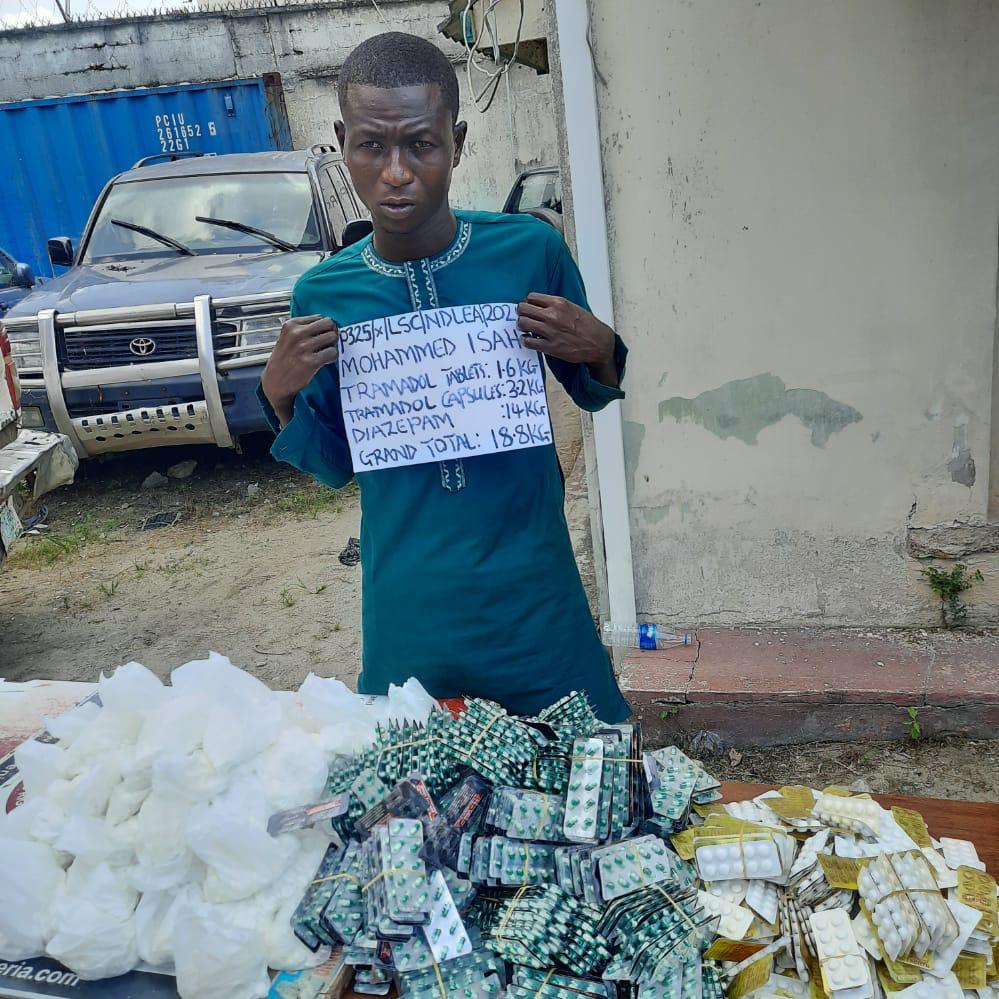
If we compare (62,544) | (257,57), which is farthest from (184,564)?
(257,57)

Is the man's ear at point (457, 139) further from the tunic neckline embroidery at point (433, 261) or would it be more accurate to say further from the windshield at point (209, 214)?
the windshield at point (209, 214)

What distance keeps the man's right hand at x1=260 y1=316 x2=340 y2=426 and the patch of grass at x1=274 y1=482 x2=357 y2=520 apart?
16.0 ft

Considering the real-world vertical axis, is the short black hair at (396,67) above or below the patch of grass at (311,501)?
above

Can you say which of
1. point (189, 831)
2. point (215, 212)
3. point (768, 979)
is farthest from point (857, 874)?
point (215, 212)

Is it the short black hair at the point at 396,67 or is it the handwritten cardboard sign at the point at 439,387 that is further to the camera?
the handwritten cardboard sign at the point at 439,387

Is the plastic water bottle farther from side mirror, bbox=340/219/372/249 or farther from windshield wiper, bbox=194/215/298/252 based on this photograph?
windshield wiper, bbox=194/215/298/252

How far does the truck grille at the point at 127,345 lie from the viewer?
Answer: 247 inches

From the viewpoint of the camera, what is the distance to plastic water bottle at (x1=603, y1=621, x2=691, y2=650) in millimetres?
3635

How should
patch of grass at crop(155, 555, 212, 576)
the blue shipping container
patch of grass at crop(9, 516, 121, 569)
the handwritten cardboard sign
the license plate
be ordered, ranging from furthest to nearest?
the blue shipping container < patch of grass at crop(9, 516, 121, 569) < patch of grass at crop(155, 555, 212, 576) < the license plate < the handwritten cardboard sign

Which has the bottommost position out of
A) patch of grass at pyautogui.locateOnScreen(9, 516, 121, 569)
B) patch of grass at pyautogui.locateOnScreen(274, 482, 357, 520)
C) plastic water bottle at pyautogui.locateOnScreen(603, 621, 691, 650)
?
patch of grass at pyautogui.locateOnScreen(274, 482, 357, 520)

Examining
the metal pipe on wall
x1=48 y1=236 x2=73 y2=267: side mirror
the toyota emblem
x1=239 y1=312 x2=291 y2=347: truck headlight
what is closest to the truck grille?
the toyota emblem

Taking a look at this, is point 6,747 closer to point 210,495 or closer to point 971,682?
point 971,682

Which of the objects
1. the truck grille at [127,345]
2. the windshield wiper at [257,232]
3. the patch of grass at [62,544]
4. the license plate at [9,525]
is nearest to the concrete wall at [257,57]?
the windshield wiper at [257,232]

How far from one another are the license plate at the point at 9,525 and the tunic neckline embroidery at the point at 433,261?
3.32 m
